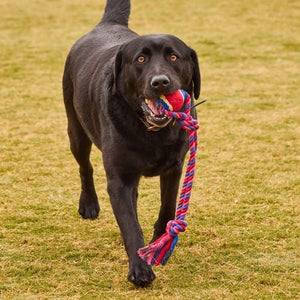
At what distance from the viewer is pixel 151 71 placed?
3.70 metres

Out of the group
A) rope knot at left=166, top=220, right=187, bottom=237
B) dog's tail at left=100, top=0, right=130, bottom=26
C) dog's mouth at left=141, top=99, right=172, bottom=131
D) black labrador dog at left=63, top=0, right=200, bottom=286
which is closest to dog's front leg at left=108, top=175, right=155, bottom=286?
black labrador dog at left=63, top=0, right=200, bottom=286

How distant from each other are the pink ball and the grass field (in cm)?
93

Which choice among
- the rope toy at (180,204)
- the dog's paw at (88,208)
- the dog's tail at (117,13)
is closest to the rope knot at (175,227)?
the rope toy at (180,204)

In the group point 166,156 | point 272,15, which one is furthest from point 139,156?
point 272,15

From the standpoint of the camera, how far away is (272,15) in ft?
49.1

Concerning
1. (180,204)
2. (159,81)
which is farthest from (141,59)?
(180,204)

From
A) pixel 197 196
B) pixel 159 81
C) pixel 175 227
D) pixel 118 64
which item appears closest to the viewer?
pixel 159 81

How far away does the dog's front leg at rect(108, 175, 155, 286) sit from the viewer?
3680 mm

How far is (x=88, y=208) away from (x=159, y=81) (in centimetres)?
167

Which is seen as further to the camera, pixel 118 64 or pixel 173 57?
pixel 118 64

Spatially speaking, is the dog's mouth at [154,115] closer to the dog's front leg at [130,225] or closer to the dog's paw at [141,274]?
the dog's front leg at [130,225]

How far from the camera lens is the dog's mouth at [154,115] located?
368cm

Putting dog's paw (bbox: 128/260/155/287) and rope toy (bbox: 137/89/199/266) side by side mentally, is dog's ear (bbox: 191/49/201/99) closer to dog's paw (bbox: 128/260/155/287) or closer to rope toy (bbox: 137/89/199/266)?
rope toy (bbox: 137/89/199/266)

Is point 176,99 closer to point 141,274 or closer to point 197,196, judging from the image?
point 141,274
